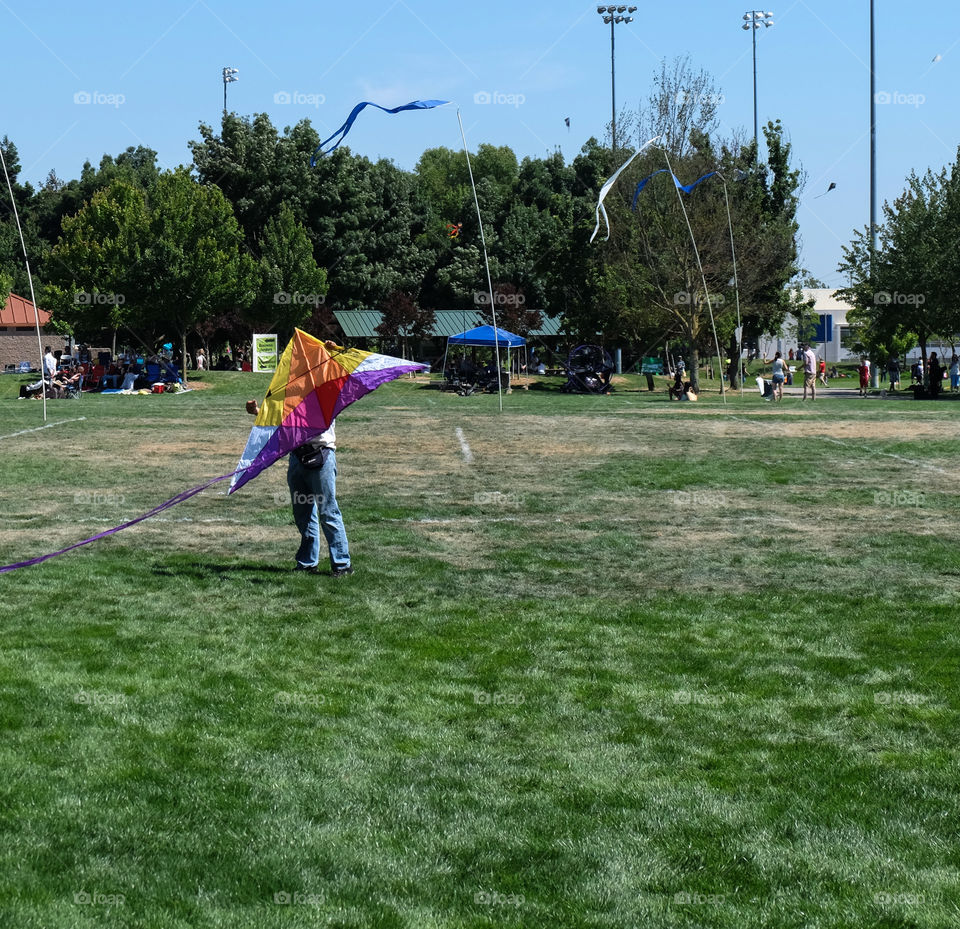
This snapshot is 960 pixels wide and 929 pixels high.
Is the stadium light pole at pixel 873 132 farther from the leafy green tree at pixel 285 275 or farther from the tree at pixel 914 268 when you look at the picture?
the leafy green tree at pixel 285 275

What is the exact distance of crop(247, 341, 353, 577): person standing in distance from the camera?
1041 centimetres

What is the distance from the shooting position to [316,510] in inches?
421

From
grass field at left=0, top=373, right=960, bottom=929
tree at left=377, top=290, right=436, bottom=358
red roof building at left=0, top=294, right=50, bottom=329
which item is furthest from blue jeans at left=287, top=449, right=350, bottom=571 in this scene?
red roof building at left=0, top=294, right=50, bottom=329

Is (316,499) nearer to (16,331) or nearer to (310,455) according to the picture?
(310,455)

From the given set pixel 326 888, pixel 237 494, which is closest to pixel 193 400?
pixel 237 494

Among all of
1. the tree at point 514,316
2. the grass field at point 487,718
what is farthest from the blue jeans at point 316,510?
the tree at point 514,316

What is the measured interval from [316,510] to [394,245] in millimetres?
69534

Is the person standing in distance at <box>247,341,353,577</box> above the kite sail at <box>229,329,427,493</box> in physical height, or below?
below

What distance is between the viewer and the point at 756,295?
5728 cm

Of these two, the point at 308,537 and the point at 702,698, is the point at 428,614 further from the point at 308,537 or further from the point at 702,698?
the point at 702,698

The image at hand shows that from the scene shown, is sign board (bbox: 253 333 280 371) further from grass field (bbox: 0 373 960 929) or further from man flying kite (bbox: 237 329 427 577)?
man flying kite (bbox: 237 329 427 577)

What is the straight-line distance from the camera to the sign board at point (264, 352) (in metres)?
61.5

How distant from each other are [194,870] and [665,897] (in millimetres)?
1771

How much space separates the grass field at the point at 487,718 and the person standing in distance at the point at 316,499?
0.87ft
